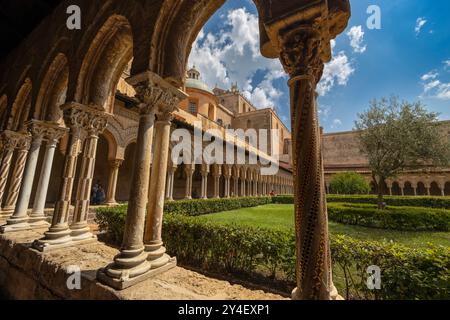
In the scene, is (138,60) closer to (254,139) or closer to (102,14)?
(102,14)

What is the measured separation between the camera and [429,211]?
9.27m

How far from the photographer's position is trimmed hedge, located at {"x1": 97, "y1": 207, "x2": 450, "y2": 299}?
2.21 meters

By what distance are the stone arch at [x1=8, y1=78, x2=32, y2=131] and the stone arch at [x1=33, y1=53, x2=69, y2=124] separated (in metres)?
1.43

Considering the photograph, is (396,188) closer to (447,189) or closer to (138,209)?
(447,189)

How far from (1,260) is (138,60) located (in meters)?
4.54

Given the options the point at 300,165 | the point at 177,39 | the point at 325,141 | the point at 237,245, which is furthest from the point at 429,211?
the point at 325,141

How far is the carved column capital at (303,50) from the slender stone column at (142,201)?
1827 millimetres

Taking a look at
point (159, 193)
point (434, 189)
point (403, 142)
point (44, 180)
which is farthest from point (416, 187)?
point (44, 180)

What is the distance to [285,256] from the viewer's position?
3285 millimetres

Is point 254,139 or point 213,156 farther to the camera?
point 254,139

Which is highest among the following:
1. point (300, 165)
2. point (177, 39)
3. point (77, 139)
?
point (177, 39)

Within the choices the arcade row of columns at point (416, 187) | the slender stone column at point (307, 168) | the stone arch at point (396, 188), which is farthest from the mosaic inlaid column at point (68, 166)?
the stone arch at point (396, 188)

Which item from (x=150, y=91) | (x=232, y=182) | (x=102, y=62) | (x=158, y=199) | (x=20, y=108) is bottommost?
(x=158, y=199)

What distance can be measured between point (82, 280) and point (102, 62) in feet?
12.4
